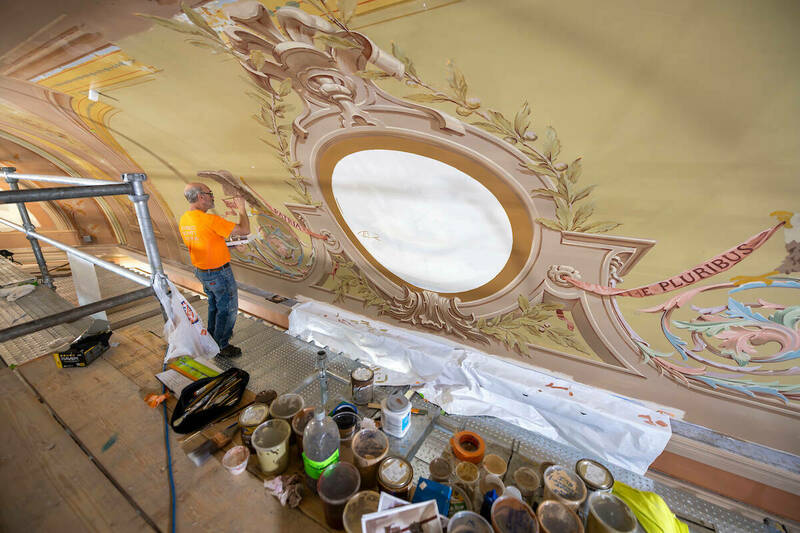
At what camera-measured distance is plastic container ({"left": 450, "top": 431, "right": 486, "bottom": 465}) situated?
1.11m

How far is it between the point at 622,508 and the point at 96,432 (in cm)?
189

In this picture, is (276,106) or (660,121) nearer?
(660,121)

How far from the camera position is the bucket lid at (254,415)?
3.74 feet

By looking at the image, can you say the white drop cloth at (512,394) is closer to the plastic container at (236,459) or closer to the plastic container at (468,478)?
the plastic container at (468,478)

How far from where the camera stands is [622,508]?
900mm

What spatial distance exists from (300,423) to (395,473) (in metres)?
0.41

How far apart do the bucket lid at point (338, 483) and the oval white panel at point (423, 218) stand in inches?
49.6

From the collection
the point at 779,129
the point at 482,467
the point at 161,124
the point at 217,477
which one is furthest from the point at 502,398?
the point at 161,124

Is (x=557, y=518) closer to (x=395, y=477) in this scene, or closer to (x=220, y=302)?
(x=395, y=477)

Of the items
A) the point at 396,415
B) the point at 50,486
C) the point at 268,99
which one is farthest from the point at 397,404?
the point at 268,99

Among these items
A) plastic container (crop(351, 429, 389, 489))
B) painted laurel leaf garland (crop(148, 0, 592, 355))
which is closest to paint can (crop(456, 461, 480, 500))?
plastic container (crop(351, 429, 389, 489))

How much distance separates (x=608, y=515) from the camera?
0.90m

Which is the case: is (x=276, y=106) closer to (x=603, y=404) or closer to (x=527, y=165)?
(x=527, y=165)

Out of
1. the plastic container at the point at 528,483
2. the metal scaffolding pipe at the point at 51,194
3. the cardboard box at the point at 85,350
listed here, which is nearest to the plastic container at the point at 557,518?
the plastic container at the point at 528,483
